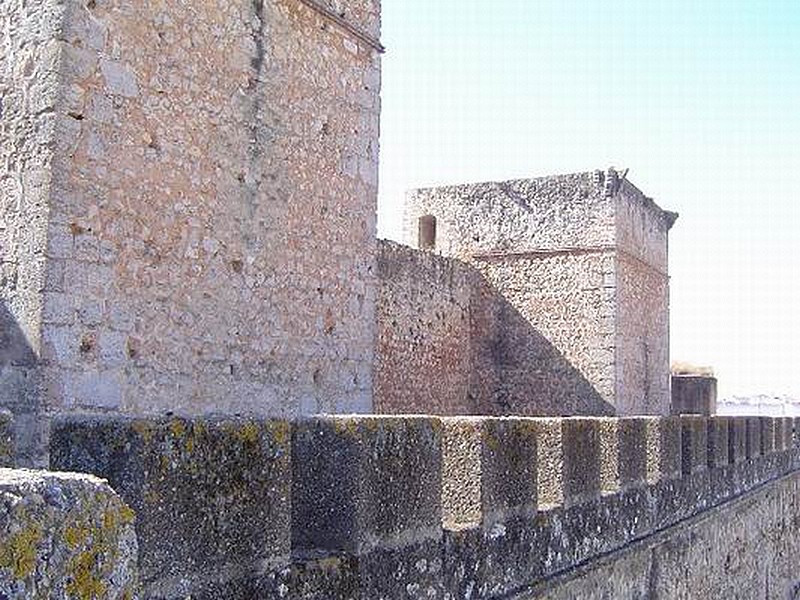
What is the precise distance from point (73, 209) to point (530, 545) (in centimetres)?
268

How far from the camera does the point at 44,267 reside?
471 cm

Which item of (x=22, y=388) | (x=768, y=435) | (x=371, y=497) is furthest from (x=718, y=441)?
(x=22, y=388)

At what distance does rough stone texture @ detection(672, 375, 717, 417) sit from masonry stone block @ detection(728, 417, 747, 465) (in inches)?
342

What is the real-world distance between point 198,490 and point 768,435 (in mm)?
10511

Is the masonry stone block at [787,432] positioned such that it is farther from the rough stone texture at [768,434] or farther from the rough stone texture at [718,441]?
the rough stone texture at [718,441]

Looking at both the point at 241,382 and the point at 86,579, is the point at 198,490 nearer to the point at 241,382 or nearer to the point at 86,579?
the point at 86,579

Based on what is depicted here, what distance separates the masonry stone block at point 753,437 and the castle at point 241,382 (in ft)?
4.67

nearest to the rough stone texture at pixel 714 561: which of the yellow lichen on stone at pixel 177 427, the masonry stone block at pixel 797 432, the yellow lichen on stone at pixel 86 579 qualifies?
the masonry stone block at pixel 797 432

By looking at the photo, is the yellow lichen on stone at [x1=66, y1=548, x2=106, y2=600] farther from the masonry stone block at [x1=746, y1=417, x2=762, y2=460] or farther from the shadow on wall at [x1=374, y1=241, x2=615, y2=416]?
the shadow on wall at [x1=374, y1=241, x2=615, y2=416]

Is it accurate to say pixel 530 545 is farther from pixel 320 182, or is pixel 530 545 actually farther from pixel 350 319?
pixel 320 182

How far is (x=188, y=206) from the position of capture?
18.2 ft

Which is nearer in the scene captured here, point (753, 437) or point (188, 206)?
point (188, 206)

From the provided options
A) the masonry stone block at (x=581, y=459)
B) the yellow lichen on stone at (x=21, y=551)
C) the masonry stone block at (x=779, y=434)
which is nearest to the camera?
the yellow lichen on stone at (x=21, y=551)

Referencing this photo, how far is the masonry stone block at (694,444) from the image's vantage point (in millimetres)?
7871
